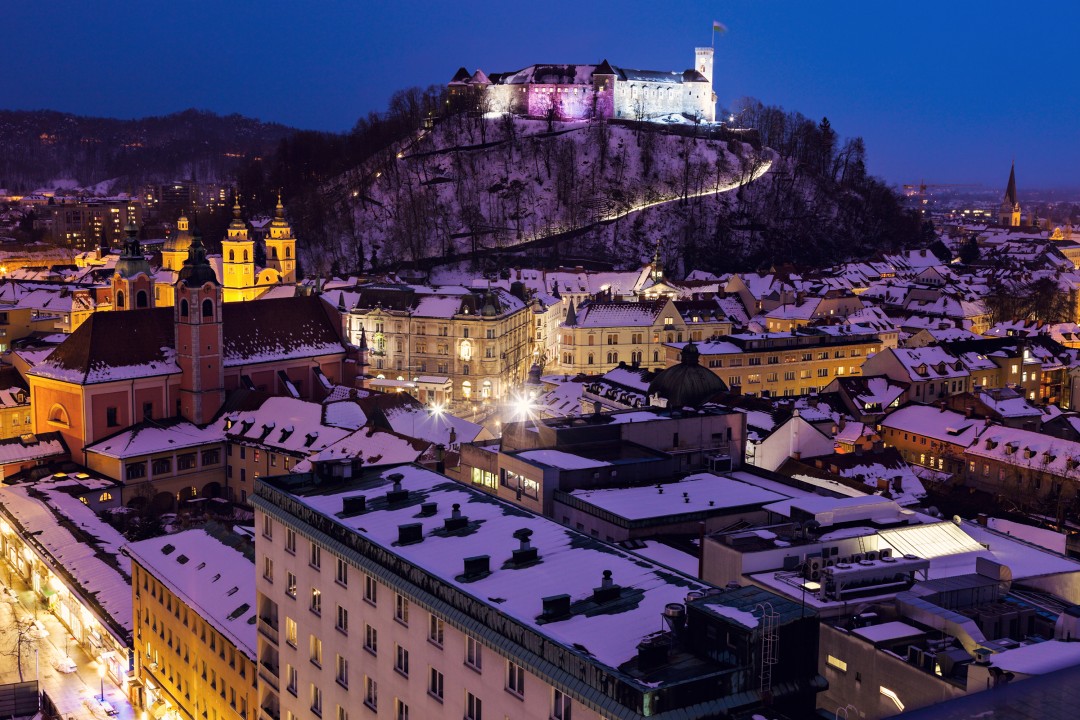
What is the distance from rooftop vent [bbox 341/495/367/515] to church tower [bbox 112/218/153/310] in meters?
44.9

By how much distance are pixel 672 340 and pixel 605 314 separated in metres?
5.26

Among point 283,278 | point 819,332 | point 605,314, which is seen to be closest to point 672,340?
point 605,314

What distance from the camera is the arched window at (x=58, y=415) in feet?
185

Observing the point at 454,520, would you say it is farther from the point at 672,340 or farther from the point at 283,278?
the point at 283,278

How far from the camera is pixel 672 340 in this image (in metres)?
80.8

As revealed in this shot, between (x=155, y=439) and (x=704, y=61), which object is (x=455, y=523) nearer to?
(x=155, y=439)

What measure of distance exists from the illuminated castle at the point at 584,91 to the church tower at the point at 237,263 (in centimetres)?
6719

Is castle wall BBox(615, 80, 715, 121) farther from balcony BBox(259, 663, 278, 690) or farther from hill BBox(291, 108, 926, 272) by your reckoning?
balcony BBox(259, 663, 278, 690)

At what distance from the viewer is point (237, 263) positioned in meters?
83.9

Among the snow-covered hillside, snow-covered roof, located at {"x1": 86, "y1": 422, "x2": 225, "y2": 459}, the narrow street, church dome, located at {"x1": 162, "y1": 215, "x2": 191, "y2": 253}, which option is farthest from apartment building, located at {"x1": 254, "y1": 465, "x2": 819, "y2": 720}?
the snow-covered hillside

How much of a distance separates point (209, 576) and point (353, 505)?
11207mm

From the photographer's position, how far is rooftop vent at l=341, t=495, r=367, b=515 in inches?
1037

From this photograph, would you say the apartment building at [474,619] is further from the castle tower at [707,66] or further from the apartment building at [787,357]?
the castle tower at [707,66]

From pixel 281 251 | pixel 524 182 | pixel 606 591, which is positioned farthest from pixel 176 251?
pixel 606 591
